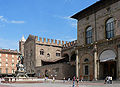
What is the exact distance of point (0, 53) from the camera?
71.1 metres

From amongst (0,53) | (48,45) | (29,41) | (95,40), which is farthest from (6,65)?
(95,40)

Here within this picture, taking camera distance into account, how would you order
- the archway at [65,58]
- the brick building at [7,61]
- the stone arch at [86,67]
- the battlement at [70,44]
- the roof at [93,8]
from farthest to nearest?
the brick building at [7,61] → the archway at [65,58] → the battlement at [70,44] → the stone arch at [86,67] → the roof at [93,8]

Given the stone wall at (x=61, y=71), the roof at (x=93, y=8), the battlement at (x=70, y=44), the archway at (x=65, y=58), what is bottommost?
the stone wall at (x=61, y=71)

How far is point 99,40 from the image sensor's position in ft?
101

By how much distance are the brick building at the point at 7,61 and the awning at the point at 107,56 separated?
1881 inches

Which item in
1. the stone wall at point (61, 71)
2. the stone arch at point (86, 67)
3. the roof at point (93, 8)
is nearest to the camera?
the roof at point (93, 8)

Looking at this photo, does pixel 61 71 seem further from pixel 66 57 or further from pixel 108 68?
pixel 66 57

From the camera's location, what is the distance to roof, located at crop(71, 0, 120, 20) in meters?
30.2

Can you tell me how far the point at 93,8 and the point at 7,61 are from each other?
162 ft

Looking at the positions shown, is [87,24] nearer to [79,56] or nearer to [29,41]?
[79,56]

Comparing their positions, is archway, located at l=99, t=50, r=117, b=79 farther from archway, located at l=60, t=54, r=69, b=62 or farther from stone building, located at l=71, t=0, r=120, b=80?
archway, located at l=60, t=54, r=69, b=62

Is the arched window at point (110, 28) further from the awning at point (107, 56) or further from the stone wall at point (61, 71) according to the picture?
the stone wall at point (61, 71)

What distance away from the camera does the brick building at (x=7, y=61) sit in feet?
232

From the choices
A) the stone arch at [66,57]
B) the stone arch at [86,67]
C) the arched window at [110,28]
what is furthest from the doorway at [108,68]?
the stone arch at [66,57]
